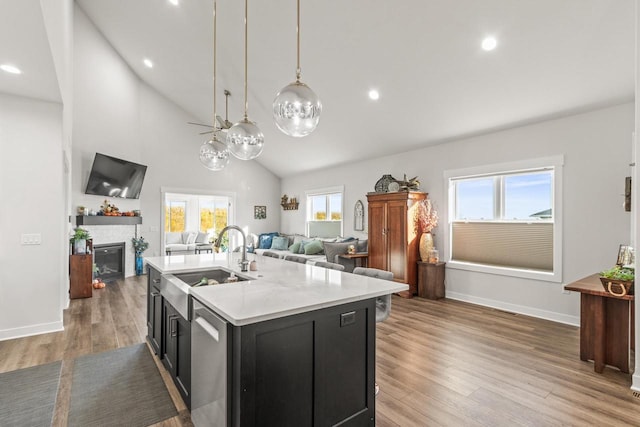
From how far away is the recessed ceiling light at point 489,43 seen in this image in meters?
3.30

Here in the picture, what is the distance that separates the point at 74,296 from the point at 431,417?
225 inches

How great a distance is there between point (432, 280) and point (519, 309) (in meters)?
1.23

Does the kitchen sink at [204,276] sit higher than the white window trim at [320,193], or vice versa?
the white window trim at [320,193]

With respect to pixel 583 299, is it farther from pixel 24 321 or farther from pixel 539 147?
pixel 24 321

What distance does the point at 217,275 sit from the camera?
115 inches

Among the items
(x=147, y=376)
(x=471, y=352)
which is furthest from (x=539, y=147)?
(x=147, y=376)

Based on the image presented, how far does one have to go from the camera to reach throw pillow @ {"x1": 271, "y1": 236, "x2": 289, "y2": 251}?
8.42 meters

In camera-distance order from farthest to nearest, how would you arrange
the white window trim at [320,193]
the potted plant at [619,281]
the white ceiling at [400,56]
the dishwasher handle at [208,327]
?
the white window trim at [320,193] < the white ceiling at [400,56] < the potted plant at [619,281] < the dishwasher handle at [208,327]

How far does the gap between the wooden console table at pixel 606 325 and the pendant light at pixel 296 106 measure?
111 inches

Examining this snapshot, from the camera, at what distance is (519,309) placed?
4457 mm

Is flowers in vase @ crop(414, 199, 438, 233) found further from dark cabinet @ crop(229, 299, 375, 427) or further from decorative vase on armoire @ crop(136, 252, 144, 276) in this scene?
decorative vase on armoire @ crop(136, 252, 144, 276)

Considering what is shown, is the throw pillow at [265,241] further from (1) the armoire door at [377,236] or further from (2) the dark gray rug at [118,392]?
(2) the dark gray rug at [118,392]

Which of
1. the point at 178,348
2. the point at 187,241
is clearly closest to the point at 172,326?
the point at 178,348

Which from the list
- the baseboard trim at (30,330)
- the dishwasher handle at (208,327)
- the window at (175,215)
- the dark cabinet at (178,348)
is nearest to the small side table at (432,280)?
the dark cabinet at (178,348)
